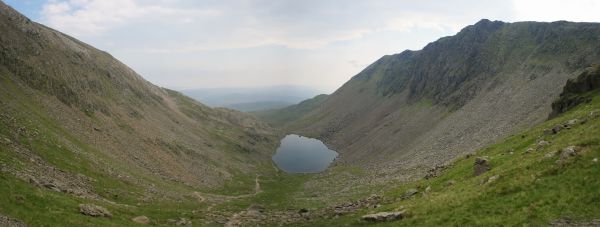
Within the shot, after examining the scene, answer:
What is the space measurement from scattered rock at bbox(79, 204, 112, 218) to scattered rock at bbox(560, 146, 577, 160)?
37.7 metres

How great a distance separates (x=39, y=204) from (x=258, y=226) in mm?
20665

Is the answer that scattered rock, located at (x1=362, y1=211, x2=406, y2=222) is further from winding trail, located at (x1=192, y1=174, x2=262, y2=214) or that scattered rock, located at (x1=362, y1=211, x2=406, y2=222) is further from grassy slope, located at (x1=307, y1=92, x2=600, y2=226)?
winding trail, located at (x1=192, y1=174, x2=262, y2=214)

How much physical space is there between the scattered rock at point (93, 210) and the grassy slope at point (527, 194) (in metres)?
20.7

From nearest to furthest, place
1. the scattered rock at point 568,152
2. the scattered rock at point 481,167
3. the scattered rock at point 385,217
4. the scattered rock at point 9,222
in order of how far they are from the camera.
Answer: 1. the scattered rock at point 9,222
2. the scattered rock at point 568,152
3. the scattered rock at point 385,217
4. the scattered rock at point 481,167

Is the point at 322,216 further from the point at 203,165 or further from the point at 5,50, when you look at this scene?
the point at 5,50

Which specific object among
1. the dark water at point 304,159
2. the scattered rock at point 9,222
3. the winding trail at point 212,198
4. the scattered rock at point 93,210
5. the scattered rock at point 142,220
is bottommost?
the dark water at point 304,159

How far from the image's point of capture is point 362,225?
122ft

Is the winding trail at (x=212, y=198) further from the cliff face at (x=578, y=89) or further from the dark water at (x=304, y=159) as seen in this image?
the dark water at (x=304, y=159)

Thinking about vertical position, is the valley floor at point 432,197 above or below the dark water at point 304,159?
above

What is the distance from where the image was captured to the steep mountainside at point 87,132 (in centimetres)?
4528

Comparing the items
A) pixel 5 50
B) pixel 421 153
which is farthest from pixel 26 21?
pixel 421 153

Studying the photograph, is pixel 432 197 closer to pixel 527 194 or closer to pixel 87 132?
pixel 527 194

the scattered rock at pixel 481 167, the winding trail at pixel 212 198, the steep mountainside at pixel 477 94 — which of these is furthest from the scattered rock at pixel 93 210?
the steep mountainside at pixel 477 94

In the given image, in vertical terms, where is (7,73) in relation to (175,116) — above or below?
above
